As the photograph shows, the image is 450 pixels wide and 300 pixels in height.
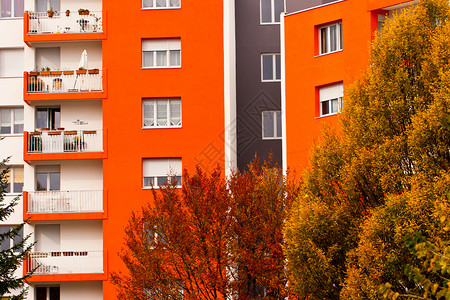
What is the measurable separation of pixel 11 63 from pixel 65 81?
3583mm

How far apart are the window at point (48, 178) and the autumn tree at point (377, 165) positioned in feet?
64.1

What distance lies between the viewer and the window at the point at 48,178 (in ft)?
127

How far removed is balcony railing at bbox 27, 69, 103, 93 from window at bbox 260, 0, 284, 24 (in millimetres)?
9034

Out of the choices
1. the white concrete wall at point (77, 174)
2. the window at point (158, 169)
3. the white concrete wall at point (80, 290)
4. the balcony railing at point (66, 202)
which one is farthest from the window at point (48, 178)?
the white concrete wall at point (80, 290)

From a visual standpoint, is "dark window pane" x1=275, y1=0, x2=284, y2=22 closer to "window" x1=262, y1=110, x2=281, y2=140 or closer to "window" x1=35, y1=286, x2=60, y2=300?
"window" x1=262, y1=110, x2=281, y2=140

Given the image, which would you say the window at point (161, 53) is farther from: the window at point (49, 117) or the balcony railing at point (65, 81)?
the window at point (49, 117)

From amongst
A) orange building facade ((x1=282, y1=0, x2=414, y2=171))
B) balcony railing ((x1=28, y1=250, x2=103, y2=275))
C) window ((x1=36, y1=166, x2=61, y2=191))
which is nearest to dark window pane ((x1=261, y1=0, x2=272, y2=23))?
orange building facade ((x1=282, y1=0, x2=414, y2=171))

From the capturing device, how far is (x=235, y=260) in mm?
29375

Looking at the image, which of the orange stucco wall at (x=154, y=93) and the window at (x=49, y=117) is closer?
the orange stucco wall at (x=154, y=93)

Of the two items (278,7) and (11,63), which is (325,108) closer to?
(278,7)

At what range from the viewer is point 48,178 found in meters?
38.8

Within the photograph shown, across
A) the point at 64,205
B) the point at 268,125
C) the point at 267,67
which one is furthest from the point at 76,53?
the point at 268,125

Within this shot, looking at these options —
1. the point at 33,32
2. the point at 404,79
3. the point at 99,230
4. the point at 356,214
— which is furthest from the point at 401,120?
the point at 33,32

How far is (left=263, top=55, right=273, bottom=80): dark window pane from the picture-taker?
Result: 40.0m
